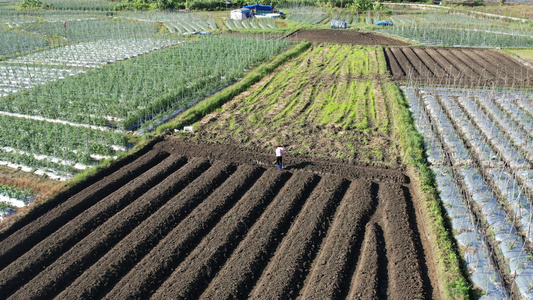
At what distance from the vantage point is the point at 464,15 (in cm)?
4762

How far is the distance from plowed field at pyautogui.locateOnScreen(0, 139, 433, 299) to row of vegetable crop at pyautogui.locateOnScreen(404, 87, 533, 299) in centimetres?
127

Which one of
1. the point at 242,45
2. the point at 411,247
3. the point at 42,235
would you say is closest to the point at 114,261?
the point at 42,235

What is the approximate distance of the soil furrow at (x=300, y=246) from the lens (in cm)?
847

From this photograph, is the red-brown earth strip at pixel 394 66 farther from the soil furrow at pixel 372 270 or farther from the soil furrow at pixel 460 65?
the soil furrow at pixel 372 270

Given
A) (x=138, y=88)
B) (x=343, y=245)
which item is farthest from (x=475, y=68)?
(x=138, y=88)

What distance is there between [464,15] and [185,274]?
5070 centimetres

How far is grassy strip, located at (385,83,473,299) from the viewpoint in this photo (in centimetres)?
857

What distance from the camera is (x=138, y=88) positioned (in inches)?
782

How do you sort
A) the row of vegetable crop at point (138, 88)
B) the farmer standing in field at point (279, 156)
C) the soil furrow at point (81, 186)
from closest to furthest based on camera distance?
1. the soil furrow at point (81, 186)
2. the farmer standing in field at point (279, 156)
3. the row of vegetable crop at point (138, 88)

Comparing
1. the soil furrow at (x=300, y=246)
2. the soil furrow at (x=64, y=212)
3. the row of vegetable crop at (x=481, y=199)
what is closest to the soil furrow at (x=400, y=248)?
the row of vegetable crop at (x=481, y=199)

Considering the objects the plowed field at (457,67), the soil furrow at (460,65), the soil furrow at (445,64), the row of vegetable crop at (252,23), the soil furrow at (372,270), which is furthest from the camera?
the row of vegetable crop at (252,23)

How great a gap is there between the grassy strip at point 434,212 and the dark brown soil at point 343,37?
17518 millimetres

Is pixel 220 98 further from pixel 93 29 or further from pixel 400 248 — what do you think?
pixel 93 29

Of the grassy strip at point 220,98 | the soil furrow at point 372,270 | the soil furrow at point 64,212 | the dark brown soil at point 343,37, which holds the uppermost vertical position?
the dark brown soil at point 343,37
